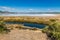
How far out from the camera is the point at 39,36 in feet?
93.6

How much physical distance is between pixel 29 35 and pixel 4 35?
3.21 m

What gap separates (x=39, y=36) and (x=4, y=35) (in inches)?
174


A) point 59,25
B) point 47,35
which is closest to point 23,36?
point 47,35

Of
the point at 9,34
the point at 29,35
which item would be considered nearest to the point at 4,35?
the point at 9,34

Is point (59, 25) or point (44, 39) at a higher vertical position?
point (59, 25)

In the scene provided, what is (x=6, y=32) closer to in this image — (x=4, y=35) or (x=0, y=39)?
(x=4, y=35)

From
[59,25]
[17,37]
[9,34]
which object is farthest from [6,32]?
[59,25]

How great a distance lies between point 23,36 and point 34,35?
173 centimetres

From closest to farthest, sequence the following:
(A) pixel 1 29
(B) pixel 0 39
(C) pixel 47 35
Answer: (B) pixel 0 39, (C) pixel 47 35, (A) pixel 1 29

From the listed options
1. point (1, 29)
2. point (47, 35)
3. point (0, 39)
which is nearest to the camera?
point (0, 39)

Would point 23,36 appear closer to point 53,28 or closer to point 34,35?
point 34,35

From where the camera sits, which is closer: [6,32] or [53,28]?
[53,28]

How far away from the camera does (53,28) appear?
1065 inches

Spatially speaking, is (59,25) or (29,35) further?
(29,35)
